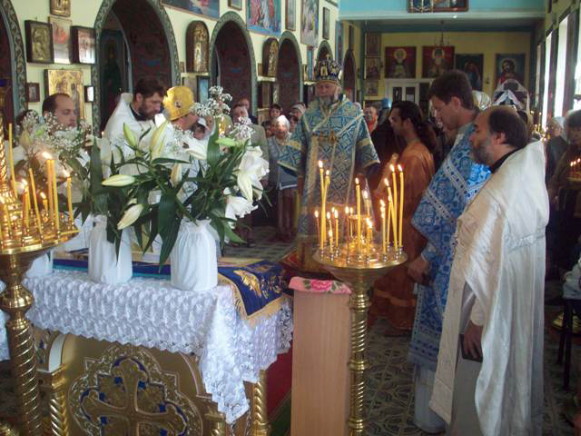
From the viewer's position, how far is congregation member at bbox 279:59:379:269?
5.20m

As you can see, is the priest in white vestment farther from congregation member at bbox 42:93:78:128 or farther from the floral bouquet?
congregation member at bbox 42:93:78:128

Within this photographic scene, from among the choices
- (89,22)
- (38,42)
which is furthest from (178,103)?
(89,22)

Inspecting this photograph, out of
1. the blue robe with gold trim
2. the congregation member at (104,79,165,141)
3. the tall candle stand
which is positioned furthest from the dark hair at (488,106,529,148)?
the blue robe with gold trim

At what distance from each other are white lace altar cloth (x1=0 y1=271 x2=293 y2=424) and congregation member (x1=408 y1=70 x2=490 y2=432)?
3.14 feet

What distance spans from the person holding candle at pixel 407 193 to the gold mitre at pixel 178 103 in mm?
1198

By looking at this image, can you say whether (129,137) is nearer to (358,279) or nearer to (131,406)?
(358,279)

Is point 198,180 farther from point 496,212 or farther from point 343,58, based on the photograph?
point 343,58

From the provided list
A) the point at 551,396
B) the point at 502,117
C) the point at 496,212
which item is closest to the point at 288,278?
the point at 496,212

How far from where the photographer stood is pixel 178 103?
3.79 meters

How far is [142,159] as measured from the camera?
7.61 ft

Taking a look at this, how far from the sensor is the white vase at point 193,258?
2.32 meters

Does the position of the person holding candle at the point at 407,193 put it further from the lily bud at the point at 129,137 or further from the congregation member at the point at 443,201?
the lily bud at the point at 129,137

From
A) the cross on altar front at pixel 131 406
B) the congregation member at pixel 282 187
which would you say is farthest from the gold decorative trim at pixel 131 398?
the congregation member at pixel 282 187

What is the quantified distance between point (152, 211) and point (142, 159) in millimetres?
186
